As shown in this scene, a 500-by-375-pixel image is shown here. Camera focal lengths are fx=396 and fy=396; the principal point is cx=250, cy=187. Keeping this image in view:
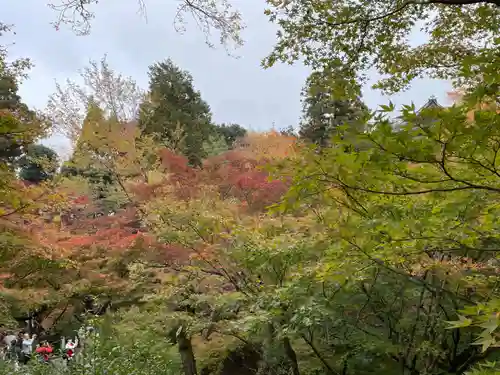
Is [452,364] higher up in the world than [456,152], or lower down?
lower down

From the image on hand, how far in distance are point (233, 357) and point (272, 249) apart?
4.83 m

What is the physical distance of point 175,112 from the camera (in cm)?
2125

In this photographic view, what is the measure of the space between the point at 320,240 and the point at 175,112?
17821mm

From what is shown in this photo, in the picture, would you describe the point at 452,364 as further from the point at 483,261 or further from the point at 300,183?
the point at 300,183

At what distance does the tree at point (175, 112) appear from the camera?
20.5 metres

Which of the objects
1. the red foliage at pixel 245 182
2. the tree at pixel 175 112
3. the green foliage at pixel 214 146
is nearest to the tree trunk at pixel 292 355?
the red foliage at pixel 245 182

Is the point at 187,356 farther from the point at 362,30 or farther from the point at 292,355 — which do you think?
the point at 362,30

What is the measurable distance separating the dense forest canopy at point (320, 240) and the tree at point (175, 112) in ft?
25.5

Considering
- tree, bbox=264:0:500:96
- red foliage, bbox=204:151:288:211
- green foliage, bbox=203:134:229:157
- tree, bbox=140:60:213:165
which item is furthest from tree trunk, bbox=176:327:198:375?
green foliage, bbox=203:134:229:157

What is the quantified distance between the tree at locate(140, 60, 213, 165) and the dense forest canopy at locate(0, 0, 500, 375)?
778 centimetres

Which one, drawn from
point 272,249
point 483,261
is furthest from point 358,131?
point 483,261

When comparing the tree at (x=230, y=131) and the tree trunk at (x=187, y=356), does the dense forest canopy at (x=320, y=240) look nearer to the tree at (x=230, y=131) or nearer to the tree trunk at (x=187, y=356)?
the tree trunk at (x=187, y=356)

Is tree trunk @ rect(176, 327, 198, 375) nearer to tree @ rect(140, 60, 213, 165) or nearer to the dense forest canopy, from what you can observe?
the dense forest canopy

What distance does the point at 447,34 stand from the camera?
3434 mm
